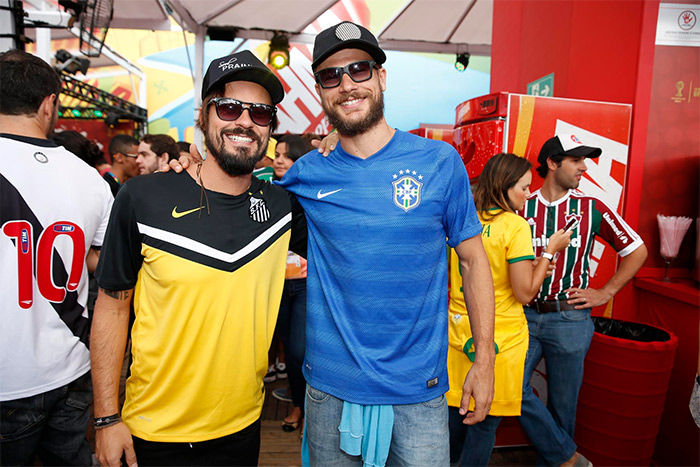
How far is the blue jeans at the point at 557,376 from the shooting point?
2.57 metres

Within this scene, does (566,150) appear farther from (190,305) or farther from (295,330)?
(190,305)

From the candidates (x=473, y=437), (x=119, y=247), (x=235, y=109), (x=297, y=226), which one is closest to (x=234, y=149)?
(x=235, y=109)

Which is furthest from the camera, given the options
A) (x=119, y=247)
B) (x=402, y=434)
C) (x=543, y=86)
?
(x=543, y=86)

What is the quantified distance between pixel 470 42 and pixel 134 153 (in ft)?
20.1

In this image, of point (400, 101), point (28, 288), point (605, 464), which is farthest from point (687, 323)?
point (400, 101)

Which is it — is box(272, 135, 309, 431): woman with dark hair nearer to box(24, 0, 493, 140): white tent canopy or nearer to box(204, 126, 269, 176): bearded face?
box(204, 126, 269, 176): bearded face

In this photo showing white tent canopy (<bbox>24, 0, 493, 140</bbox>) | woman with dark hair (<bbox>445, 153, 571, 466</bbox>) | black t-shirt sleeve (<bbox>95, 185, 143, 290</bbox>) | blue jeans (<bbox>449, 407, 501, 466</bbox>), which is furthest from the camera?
white tent canopy (<bbox>24, 0, 493, 140</bbox>)

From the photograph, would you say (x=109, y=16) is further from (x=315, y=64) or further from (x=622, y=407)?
(x=622, y=407)

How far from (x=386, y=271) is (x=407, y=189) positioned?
306 millimetres

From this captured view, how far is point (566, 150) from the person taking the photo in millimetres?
2678

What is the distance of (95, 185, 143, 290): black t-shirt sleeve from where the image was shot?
1448 mm

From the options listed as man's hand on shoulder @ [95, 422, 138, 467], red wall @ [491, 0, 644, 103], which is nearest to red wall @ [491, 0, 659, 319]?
red wall @ [491, 0, 644, 103]

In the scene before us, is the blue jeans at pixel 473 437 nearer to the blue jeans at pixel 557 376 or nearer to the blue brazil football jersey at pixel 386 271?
the blue jeans at pixel 557 376

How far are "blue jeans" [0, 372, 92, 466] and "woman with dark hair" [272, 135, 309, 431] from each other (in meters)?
1.43
